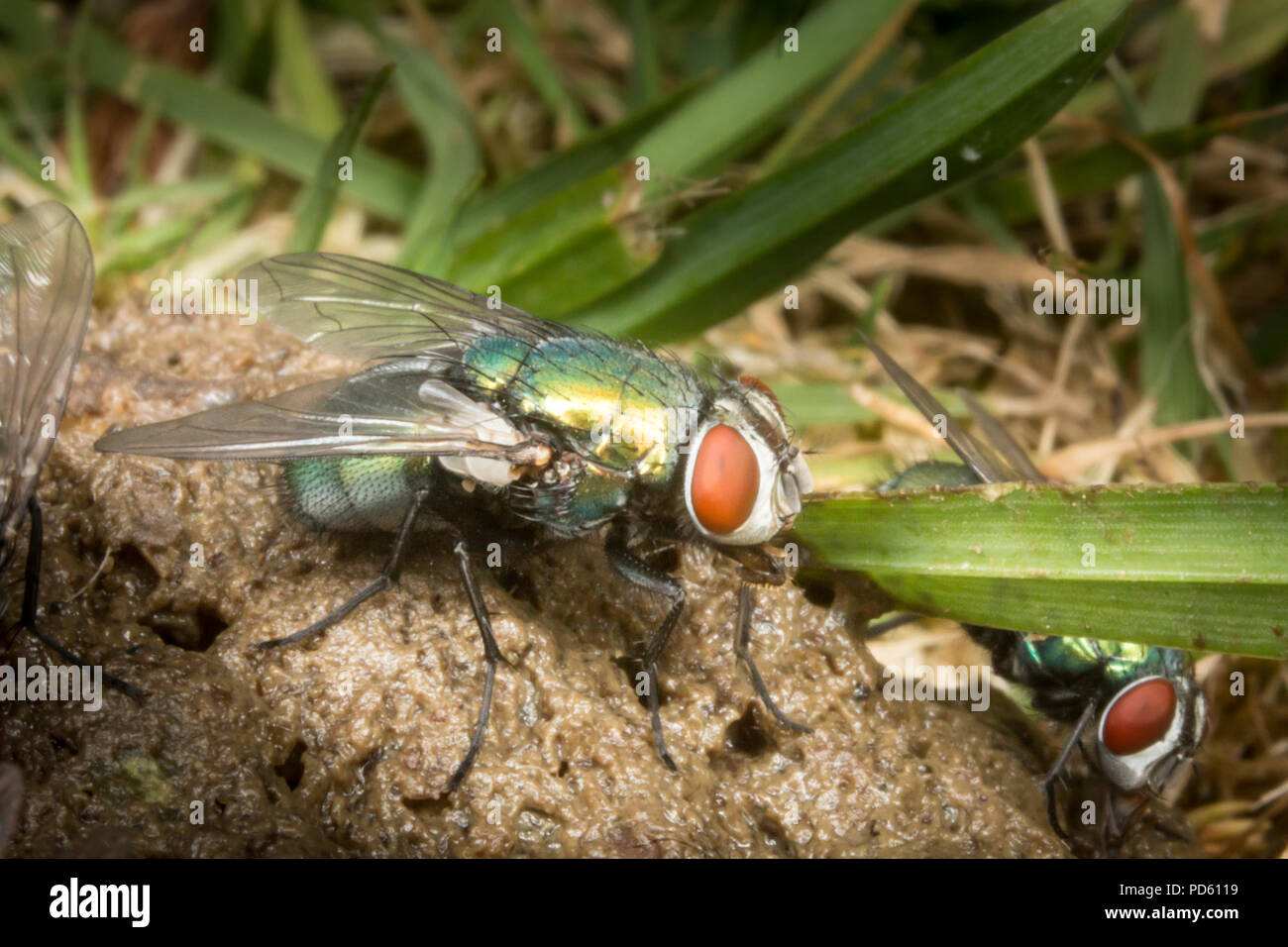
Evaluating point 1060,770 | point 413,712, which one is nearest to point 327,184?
point 413,712

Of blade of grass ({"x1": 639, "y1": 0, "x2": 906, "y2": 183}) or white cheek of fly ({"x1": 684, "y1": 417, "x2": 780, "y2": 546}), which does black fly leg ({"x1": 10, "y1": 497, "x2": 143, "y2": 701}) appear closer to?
white cheek of fly ({"x1": 684, "y1": 417, "x2": 780, "y2": 546})

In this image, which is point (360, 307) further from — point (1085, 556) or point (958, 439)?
point (1085, 556)

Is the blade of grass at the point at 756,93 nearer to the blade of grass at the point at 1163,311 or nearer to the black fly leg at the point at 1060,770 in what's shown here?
the blade of grass at the point at 1163,311

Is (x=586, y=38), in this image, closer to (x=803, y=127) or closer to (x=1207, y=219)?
(x=803, y=127)

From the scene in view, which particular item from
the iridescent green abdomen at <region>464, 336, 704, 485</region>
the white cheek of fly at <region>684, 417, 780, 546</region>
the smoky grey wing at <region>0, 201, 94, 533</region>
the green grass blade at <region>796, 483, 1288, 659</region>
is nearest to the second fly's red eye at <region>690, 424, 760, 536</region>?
the white cheek of fly at <region>684, 417, 780, 546</region>

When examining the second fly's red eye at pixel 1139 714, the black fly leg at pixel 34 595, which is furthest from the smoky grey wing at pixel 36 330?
the second fly's red eye at pixel 1139 714
